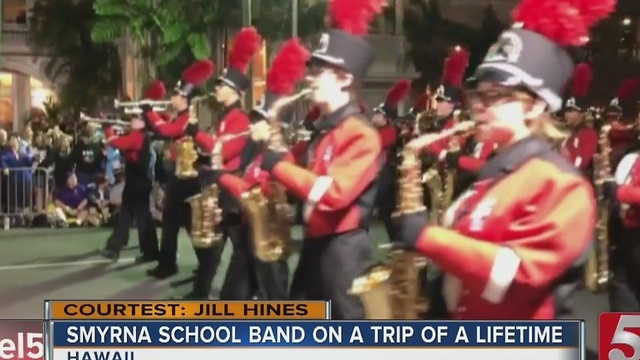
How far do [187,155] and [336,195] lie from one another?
0.29 meters

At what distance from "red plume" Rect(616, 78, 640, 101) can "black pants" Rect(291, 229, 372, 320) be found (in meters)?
0.49

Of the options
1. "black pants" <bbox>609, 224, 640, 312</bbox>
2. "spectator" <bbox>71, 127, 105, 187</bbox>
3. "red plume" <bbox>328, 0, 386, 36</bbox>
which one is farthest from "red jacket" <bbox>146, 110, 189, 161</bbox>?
"black pants" <bbox>609, 224, 640, 312</bbox>

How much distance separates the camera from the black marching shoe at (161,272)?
75.0 inches

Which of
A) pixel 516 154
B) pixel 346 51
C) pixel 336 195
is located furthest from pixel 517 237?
pixel 346 51

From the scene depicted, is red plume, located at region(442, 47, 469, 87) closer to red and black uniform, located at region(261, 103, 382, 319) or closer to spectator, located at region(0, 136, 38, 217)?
red and black uniform, located at region(261, 103, 382, 319)

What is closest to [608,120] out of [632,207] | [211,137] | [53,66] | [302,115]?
[632,207]

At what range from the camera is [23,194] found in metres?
1.97

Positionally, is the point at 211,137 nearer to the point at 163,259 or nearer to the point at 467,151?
the point at 163,259

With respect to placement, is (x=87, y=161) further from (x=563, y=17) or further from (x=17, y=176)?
(x=563, y=17)

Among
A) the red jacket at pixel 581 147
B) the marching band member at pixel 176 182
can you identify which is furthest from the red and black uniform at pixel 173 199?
the red jacket at pixel 581 147

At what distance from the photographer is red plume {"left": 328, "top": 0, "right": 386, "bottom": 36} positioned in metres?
1.88

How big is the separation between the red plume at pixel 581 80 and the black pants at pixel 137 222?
30.1 inches

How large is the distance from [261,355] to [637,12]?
0.86 m

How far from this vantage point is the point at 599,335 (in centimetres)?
187
